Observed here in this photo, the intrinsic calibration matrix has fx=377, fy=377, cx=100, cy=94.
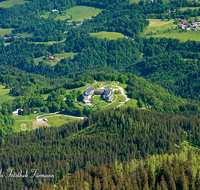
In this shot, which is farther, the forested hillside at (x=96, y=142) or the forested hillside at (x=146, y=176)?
the forested hillside at (x=96, y=142)

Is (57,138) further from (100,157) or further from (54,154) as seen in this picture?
(100,157)

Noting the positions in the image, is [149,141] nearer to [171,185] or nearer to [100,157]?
[100,157]

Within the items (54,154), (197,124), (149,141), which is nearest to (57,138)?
(54,154)

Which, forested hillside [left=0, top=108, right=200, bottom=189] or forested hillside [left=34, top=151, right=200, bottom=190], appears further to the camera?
forested hillside [left=0, top=108, right=200, bottom=189]

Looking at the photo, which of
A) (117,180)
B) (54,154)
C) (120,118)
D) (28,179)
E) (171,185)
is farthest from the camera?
(120,118)

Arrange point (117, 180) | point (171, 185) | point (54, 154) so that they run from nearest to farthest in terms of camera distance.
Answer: point (171, 185) < point (117, 180) < point (54, 154)

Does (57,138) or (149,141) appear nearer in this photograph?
(149,141)

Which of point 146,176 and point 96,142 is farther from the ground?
point 146,176

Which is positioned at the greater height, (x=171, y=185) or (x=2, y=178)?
(x=171, y=185)

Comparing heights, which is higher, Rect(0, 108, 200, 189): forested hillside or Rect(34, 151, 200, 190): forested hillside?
Rect(34, 151, 200, 190): forested hillside

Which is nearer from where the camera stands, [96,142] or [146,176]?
[146,176]

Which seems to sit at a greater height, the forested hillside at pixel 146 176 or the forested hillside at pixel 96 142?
the forested hillside at pixel 146 176
